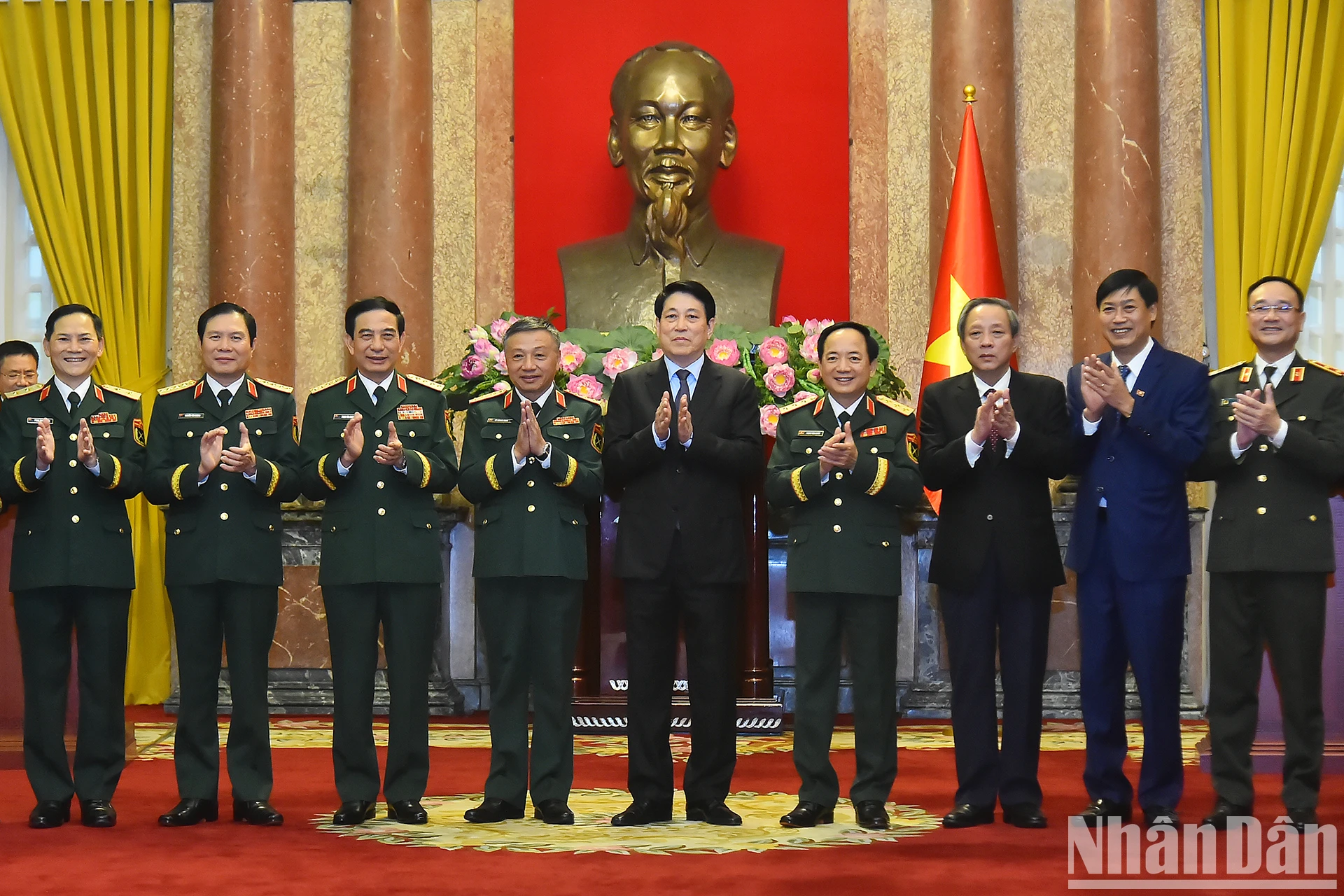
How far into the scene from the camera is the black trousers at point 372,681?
14.6 feet

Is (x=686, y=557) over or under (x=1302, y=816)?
over

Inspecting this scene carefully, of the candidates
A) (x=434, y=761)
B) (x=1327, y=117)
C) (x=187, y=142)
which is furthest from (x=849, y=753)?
(x=187, y=142)

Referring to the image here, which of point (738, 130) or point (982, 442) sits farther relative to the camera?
point (738, 130)

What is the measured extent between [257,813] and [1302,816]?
9.45 feet

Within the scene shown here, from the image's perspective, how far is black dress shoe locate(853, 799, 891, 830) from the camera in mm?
4266

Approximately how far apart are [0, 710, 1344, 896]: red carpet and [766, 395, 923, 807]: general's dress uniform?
0.23m

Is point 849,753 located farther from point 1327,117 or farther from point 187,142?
point 187,142

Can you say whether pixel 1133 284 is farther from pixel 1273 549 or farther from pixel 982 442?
pixel 1273 549

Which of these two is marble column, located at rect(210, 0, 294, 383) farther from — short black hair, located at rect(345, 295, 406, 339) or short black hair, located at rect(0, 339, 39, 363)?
short black hair, located at rect(345, 295, 406, 339)

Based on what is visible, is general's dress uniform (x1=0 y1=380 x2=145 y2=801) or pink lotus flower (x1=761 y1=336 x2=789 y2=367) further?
pink lotus flower (x1=761 y1=336 x2=789 y2=367)

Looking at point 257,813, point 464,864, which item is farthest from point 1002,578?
point 257,813

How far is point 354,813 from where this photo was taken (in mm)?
4395

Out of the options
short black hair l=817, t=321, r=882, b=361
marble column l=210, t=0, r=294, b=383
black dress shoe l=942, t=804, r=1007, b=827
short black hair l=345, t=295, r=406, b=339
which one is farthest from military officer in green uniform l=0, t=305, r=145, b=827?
marble column l=210, t=0, r=294, b=383

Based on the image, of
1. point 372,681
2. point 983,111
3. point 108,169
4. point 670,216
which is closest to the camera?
point 372,681
